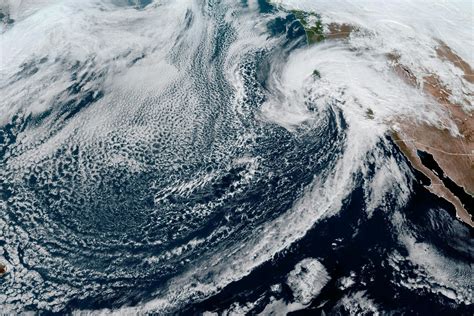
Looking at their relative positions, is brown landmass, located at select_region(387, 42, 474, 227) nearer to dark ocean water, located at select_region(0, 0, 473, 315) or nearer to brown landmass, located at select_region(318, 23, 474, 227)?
brown landmass, located at select_region(318, 23, 474, 227)

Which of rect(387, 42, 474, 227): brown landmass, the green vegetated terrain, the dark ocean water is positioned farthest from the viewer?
the green vegetated terrain

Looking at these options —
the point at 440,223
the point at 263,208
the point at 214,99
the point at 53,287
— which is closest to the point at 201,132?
the point at 214,99

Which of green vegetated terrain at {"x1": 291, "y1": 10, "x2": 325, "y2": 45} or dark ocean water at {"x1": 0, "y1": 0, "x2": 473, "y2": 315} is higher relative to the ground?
green vegetated terrain at {"x1": 291, "y1": 10, "x2": 325, "y2": 45}

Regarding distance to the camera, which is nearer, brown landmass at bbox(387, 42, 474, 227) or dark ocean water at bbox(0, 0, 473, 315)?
dark ocean water at bbox(0, 0, 473, 315)

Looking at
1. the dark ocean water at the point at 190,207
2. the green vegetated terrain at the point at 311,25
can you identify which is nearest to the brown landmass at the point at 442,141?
the dark ocean water at the point at 190,207

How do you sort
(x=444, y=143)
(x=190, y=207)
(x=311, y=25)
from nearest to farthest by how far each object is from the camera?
(x=190, y=207) < (x=444, y=143) < (x=311, y=25)

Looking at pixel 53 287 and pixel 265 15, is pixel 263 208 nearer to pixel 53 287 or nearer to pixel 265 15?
pixel 53 287

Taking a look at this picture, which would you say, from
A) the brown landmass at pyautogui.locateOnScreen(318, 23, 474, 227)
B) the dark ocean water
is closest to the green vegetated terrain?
the brown landmass at pyautogui.locateOnScreen(318, 23, 474, 227)

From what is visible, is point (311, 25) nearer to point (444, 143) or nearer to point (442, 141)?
point (442, 141)

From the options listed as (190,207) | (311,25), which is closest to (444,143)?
(311,25)
